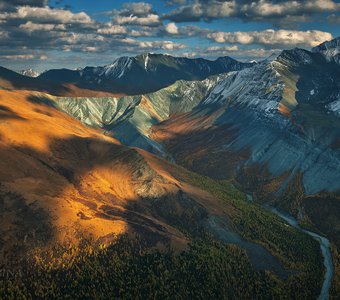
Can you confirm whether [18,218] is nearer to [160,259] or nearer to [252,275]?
[160,259]

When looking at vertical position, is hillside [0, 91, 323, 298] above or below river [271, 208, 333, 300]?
above

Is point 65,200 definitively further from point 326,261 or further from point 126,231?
point 326,261

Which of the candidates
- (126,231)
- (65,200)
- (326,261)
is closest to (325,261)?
(326,261)

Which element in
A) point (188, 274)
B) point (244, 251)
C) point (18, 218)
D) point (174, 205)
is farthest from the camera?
point (174, 205)

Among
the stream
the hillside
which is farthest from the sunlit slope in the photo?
the stream

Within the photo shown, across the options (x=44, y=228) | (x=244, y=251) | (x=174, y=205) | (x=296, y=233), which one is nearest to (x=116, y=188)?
(x=174, y=205)

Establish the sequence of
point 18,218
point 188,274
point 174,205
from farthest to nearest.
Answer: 1. point 174,205
2. point 18,218
3. point 188,274

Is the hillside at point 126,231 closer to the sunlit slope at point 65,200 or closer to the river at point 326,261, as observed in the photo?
the sunlit slope at point 65,200

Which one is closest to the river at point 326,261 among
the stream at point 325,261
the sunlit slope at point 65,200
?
the stream at point 325,261

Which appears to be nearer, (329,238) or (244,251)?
(244,251)

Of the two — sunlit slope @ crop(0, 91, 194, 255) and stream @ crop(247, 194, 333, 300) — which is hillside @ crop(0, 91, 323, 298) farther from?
stream @ crop(247, 194, 333, 300)

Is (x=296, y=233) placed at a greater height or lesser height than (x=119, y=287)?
lesser
